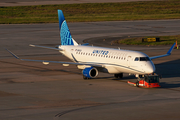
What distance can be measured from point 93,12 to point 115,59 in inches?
4201

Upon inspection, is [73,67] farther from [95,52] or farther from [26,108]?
[26,108]

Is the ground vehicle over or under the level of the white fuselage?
under

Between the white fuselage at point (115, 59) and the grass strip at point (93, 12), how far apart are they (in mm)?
78035

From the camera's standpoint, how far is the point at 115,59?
4656cm

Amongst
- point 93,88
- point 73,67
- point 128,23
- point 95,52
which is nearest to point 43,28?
point 128,23

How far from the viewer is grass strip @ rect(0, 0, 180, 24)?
13425 centimetres

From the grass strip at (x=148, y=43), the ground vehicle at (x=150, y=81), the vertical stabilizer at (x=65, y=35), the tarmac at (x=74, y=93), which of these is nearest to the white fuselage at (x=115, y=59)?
the ground vehicle at (x=150, y=81)

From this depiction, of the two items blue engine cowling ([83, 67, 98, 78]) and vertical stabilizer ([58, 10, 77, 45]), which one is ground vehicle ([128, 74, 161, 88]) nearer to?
blue engine cowling ([83, 67, 98, 78])

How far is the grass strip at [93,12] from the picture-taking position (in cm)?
13425

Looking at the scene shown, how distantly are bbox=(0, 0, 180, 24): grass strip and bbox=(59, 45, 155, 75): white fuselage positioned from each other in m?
78.0

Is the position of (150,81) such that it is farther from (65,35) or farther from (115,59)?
(65,35)

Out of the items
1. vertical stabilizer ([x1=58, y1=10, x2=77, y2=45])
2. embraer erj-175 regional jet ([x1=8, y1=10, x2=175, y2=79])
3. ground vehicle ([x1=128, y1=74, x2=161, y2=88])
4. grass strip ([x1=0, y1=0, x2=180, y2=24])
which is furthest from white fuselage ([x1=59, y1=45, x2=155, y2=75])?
Result: grass strip ([x1=0, y1=0, x2=180, y2=24])

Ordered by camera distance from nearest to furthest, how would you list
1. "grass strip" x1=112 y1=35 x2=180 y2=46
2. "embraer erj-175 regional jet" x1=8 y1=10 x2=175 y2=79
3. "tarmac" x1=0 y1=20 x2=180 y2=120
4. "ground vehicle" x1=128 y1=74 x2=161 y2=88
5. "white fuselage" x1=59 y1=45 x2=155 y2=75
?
"tarmac" x1=0 y1=20 x2=180 y2=120 < "ground vehicle" x1=128 y1=74 x2=161 y2=88 < "white fuselage" x1=59 y1=45 x2=155 y2=75 < "embraer erj-175 regional jet" x1=8 y1=10 x2=175 y2=79 < "grass strip" x1=112 y1=35 x2=180 y2=46

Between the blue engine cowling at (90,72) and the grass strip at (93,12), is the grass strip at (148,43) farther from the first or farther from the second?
the grass strip at (93,12)
